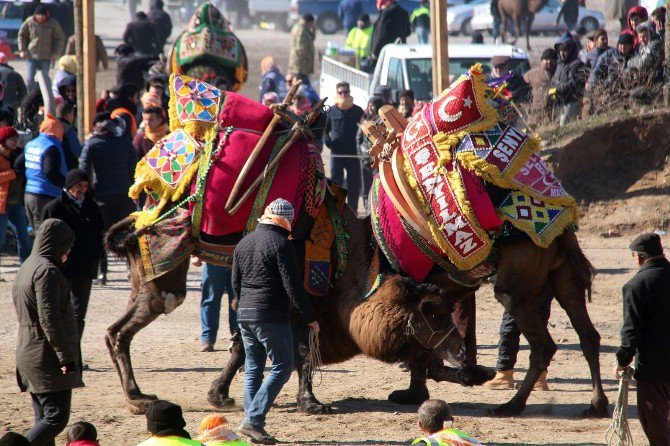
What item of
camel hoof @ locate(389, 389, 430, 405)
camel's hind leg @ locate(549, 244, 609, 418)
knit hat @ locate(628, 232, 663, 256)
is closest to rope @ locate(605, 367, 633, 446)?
knit hat @ locate(628, 232, 663, 256)

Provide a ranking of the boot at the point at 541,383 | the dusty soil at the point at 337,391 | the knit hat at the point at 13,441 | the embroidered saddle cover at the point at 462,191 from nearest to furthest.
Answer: the knit hat at the point at 13,441
the dusty soil at the point at 337,391
the embroidered saddle cover at the point at 462,191
the boot at the point at 541,383

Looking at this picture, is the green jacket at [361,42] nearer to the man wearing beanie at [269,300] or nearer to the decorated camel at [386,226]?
the decorated camel at [386,226]

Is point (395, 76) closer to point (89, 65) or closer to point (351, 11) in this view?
point (89, 65)

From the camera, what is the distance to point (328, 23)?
38.0 metres

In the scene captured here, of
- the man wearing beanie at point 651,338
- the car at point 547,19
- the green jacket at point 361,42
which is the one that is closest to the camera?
the man wearing beanie at point 651,338

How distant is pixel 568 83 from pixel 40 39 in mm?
11495

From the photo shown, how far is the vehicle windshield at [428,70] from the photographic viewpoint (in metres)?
18.6

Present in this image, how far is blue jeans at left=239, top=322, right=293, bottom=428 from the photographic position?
734 cm

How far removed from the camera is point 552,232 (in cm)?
805

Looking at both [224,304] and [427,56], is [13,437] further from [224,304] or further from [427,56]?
[427,56]

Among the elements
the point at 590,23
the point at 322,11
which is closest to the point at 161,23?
the point at 590,23

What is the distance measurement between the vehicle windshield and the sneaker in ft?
38.6

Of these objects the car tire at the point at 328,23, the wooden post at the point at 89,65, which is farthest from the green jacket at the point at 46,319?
the car tire at the point at 328,23

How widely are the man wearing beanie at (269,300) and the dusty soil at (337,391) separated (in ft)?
1.12
